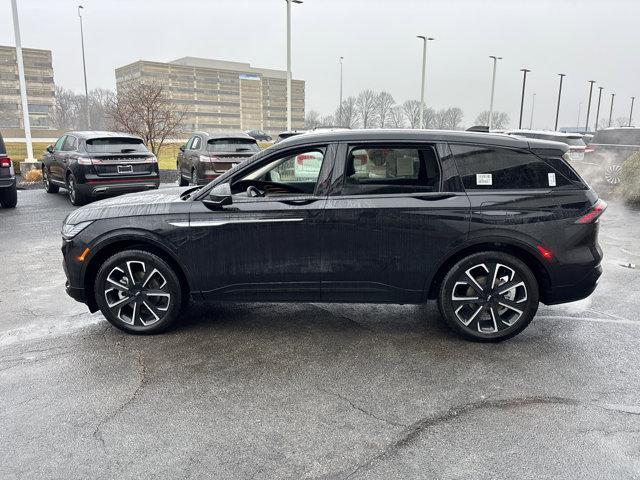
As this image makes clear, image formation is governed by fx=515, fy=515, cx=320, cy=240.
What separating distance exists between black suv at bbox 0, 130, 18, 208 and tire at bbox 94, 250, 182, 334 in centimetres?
833

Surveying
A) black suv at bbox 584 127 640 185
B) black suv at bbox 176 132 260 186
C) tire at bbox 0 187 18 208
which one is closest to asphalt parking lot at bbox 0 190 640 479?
tire at bbox 0 187 18 208

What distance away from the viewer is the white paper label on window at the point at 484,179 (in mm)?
4363

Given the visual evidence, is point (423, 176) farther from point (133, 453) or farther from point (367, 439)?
point (133, 453)

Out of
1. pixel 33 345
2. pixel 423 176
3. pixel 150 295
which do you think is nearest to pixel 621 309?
pixel 423 176

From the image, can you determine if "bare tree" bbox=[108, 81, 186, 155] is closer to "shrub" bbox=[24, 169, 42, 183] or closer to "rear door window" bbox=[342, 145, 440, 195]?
"shrub" bbox=[24, 169, 42, 183]

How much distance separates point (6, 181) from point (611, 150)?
1736 centimetres

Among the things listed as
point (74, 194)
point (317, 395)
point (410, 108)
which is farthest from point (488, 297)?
point (410, 108)

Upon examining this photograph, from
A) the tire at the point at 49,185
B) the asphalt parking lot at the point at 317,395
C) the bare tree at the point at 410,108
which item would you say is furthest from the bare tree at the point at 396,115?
the asphalt parking lot at the point at 317,395

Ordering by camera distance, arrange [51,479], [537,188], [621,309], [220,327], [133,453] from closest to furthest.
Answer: [51,479] < [133,453] < [537,188] < [220,327] < [621,309]

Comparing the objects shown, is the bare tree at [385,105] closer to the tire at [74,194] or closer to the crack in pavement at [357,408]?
the tire at [74,194]

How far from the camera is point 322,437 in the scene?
3.07 m

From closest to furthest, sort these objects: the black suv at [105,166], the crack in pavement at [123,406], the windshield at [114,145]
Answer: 1. the crack in pavement at [123,406]
2. the black suv at [105,166]
3. the windshield at [114,145]

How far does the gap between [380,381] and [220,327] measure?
1.76 metres

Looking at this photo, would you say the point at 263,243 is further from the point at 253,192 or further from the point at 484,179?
the point at 484,179
